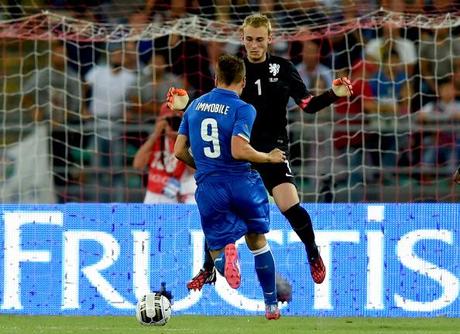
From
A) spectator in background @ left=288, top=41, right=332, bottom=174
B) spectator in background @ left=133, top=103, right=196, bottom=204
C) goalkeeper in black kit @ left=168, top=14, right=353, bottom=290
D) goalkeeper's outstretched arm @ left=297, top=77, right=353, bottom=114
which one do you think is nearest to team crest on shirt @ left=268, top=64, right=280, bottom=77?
goalkeeper in black kit @ left=168, top=14, right=353, bottom=290

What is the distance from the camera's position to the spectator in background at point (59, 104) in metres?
14.3

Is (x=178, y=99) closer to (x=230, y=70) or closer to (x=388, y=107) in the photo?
(x=230, y=70)

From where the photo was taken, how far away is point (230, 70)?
9391 millimetres

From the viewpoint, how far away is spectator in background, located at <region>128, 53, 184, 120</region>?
47.1ft

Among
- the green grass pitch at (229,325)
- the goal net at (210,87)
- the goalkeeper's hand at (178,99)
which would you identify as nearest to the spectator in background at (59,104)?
the goal net at (210,87)

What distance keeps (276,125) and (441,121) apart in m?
4.21

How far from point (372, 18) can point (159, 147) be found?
249 cm

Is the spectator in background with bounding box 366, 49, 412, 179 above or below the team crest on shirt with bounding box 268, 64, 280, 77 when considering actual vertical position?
below

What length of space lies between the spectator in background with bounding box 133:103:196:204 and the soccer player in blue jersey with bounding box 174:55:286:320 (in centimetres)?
383

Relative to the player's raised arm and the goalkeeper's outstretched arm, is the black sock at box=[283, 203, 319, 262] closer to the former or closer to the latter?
the goalkeeper's outstretched arm

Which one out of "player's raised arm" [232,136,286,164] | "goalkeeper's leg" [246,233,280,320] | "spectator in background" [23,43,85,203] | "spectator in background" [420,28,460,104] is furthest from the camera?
"spectator in background" [23,43,85,203]

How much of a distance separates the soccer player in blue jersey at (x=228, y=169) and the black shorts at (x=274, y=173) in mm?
433

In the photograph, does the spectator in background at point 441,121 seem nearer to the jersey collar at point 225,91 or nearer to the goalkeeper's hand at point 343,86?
the goalkeeper's hand at point 343,86

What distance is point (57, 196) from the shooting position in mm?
14227
